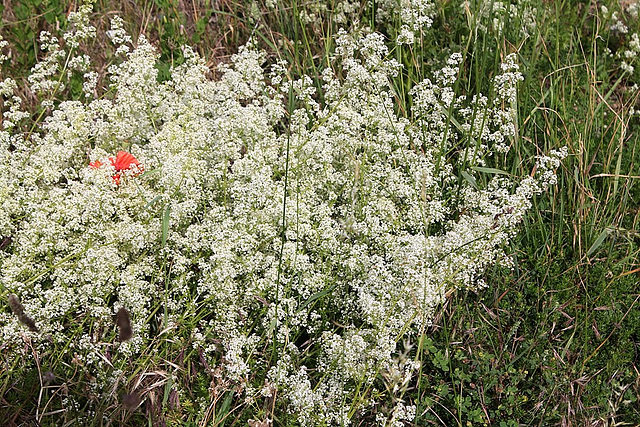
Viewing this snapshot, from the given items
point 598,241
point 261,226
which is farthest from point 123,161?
point 598,241

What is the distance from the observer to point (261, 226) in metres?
2.90

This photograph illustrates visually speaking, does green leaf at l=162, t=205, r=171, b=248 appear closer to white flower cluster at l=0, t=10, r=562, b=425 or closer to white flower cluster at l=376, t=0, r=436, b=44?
white flower cluster at l=0, t=10, r=562, b=425

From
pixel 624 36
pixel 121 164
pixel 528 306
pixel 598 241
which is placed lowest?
pixel 528 306

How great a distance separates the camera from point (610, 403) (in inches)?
107

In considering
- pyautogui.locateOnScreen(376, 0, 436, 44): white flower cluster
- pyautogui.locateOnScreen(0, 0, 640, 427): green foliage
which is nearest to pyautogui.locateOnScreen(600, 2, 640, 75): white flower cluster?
pyautogui.locateOnScreen(0, 0, 640, 427): green foliage

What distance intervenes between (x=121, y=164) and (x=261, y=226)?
809 mm

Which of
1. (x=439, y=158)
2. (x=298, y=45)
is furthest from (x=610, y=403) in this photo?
(x=298, y=45)

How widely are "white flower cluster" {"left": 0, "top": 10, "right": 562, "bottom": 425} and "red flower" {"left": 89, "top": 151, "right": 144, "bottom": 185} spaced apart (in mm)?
19

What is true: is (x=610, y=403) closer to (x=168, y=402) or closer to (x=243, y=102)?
(x=168, y=402)

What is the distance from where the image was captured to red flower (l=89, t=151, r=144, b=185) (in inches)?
124

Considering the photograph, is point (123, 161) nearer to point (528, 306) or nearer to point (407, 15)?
point (407, 15)

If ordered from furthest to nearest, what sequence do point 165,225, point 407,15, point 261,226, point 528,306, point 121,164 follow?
point 407,15, point 121,164, point 528,306, point 261,226, point 165,225

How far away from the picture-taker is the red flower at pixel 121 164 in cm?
314

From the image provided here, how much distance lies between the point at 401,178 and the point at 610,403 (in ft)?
4.33
